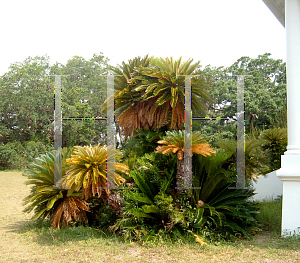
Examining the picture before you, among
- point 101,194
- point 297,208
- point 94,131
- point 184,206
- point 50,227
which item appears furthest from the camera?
point 94,131

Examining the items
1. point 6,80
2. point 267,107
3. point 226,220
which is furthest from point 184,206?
point 6,80

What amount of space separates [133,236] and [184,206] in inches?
35.1

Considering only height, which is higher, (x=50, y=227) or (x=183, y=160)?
(x=183, y=160)

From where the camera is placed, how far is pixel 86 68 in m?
19.4

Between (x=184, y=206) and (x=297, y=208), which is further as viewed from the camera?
(x=184, y=206)

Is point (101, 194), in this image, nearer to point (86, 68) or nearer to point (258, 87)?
point (258, 87)

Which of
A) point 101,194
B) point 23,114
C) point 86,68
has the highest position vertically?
point 86,68

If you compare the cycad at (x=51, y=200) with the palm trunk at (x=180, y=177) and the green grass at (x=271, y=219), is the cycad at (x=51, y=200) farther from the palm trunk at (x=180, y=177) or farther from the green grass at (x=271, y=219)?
the green grass at (x=271, y=219)

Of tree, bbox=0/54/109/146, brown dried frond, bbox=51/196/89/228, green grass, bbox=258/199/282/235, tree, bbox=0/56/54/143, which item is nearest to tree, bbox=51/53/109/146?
tree, bbox=0/54/109/146

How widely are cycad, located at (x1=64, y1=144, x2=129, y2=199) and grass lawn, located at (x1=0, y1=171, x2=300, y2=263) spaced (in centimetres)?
71

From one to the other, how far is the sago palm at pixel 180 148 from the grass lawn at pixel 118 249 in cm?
101

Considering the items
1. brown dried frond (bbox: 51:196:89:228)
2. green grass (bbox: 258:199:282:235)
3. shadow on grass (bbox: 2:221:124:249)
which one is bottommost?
shadow on grass (bbox: 2:221:124:249)

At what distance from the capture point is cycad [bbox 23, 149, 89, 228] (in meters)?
5.08

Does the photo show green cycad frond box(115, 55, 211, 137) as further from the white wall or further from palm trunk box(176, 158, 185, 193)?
the white wall
